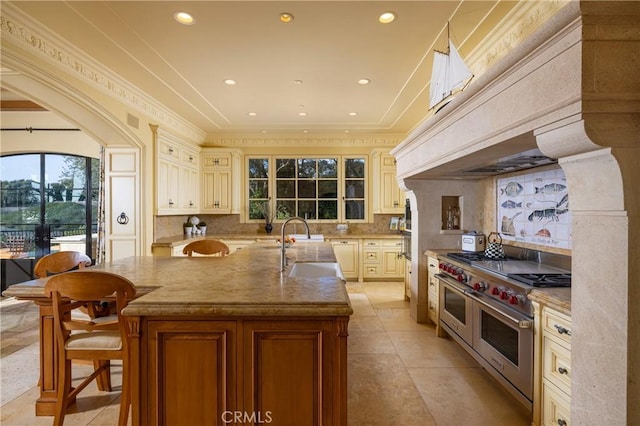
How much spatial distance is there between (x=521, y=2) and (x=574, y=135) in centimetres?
176

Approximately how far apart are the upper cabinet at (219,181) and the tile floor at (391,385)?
3223mm

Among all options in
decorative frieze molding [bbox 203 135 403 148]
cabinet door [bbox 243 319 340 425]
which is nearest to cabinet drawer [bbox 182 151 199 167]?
decorative frieze molding [bbox 203 135 403 148]

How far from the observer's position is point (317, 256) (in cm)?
300

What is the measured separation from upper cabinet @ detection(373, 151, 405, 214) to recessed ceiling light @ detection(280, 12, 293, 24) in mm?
3796

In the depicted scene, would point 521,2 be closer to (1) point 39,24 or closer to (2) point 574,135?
(2) point 574,135

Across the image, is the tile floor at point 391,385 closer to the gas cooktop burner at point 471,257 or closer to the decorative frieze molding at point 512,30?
the gas cooktop burner at point 471,257

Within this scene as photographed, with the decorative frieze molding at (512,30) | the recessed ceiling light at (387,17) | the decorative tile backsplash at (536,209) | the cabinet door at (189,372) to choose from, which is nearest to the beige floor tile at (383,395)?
the cabinet door at (189,372)

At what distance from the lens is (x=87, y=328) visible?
1.92 meters

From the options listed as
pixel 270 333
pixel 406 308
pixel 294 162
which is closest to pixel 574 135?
pixel 270 333

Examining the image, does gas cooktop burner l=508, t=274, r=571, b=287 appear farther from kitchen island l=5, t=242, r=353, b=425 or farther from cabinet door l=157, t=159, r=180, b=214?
cabinet door l=157, t=159, r=180, b=214

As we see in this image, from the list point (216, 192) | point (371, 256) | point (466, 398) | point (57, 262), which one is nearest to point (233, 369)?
point (466, 398)

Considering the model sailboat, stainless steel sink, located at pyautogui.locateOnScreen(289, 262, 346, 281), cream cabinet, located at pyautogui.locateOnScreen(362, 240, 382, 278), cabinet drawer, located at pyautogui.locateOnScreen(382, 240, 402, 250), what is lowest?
cream cabinet, located at pyautogui.locateOnScreen(362, 240, 382, 278)

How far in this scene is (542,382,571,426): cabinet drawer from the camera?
63.3 inches

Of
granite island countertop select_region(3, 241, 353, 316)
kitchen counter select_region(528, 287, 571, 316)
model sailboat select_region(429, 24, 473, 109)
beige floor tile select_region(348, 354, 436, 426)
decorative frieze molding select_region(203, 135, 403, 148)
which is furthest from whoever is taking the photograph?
decorative frieze molding select_region(203, 135, 403, 148)
